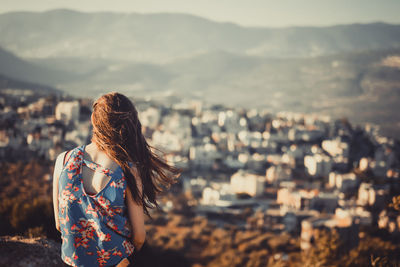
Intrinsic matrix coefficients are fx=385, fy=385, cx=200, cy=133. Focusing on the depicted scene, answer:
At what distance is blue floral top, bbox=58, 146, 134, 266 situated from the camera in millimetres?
1103

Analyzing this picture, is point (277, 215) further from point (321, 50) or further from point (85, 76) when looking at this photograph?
point (321, 50)

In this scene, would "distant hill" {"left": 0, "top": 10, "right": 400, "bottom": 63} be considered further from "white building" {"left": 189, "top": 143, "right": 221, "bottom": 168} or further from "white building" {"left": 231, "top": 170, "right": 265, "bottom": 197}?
"white building" {"left": 231, "top": 170, "right": 265, "bottom": 197}

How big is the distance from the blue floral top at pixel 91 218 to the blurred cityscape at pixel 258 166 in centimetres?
220

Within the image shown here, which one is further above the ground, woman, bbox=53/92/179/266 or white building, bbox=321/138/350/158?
woman, bbox=53/92/179/266

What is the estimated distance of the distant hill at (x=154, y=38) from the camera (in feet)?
480

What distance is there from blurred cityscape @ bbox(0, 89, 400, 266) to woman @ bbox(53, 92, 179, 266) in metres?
2.21

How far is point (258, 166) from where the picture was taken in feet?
61.4

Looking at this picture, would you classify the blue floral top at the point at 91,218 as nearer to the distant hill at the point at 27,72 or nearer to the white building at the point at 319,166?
the white building at the point at 319,166

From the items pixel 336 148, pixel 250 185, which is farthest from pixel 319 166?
pixel 250 185

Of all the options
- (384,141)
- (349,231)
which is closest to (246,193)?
(349,231)

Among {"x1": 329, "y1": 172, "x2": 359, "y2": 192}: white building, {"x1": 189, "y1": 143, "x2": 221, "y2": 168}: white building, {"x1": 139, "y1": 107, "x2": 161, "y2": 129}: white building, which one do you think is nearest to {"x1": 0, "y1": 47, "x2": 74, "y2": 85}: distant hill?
{"x1": 139, "y1": 107, "x2": 161, "y2": 129}: white building

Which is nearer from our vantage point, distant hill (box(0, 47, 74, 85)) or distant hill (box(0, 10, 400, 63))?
distant hill (box(0, 47, 74, 85))

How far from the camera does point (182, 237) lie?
777 cm

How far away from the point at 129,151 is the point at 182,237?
273 inches
